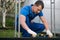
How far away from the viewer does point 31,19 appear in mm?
9133

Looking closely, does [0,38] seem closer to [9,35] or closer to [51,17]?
[9,35]

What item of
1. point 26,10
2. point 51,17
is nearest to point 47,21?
point 51,17

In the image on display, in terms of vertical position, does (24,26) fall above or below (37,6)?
below

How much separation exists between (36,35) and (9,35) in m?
0.82

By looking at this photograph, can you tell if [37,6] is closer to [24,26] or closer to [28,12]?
[28,12]

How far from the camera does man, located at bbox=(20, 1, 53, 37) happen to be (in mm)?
9008

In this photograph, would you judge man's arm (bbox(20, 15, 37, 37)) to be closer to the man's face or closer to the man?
the man

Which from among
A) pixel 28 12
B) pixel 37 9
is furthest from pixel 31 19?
pixel 37 9

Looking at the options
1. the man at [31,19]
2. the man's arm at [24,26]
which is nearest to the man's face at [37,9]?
the man at [31,19]

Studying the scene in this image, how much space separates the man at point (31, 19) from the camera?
29.6ft

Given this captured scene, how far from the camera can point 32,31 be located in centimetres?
902

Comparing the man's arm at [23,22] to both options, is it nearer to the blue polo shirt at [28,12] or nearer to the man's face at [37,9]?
the blue polo shirt at [28,12]

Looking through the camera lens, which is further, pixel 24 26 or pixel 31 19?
pixel 31 19

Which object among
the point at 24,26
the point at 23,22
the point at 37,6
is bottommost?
the point at 24,26
